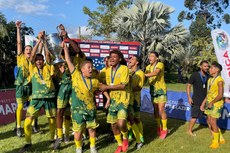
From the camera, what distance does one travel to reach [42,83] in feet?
18.2

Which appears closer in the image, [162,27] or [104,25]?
[162,27]

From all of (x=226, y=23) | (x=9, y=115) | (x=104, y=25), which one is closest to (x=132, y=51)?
(x=9, y=115)

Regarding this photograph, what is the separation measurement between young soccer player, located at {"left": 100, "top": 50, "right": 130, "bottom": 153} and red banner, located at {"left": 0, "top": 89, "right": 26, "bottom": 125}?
468 cm

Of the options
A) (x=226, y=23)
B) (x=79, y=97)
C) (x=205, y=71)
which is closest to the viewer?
(x=79, y=97)

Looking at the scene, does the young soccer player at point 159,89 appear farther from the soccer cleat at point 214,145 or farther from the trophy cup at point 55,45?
the trophy cup at point 55,45

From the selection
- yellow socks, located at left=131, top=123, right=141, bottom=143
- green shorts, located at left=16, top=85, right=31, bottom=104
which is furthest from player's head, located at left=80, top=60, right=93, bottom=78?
green shorts, located at left=16, top=85, right=31, bottom=104

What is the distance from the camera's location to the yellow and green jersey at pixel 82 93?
496 cm

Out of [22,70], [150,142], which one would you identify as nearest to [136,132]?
[150,142]

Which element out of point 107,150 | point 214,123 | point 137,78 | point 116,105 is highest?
point 137,78

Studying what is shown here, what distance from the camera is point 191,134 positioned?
6.95 meters

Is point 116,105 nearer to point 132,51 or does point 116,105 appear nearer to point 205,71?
point 205,71

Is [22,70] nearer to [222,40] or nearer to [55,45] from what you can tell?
[55,45]

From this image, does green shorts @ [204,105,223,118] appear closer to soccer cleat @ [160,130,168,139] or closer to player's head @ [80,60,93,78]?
soccer cleat @ [160,130,168,139]

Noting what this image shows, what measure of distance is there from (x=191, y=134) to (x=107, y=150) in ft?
7.64
